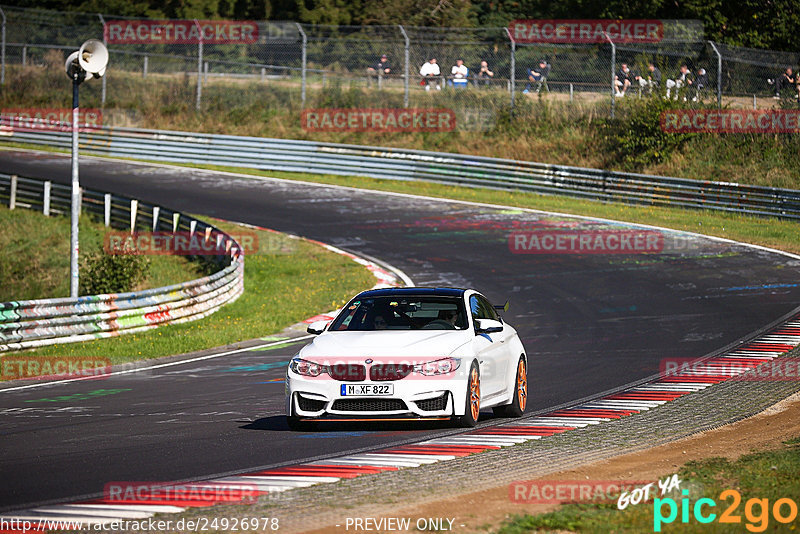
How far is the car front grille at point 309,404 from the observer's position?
10.3 meters

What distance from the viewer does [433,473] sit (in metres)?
8.61

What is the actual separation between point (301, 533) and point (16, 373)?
423 inches

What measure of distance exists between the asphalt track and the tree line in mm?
17472

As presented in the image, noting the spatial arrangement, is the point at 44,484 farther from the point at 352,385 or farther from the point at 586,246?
the point at 586,246

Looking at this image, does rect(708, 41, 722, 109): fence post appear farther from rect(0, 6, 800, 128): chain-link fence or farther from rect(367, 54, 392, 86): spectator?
rect(367, 54, 392, 86): spectator

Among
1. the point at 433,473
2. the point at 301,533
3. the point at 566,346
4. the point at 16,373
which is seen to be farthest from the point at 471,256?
the point at 301,533

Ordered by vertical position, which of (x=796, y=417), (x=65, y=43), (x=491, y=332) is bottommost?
(x=796, y=417)

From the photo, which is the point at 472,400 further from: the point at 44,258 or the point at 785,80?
the point at 785,80

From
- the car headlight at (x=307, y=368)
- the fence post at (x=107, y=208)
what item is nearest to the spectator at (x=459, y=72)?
the fence post at (x=107, y=208)

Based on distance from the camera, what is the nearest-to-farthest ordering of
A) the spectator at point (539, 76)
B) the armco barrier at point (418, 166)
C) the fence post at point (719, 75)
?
the armco barrier at point (418, 166) < the fence post at point (719, 75) < the spectator at point (539, 76)
